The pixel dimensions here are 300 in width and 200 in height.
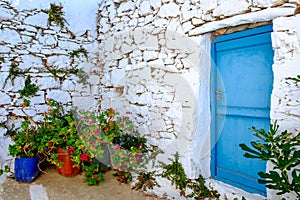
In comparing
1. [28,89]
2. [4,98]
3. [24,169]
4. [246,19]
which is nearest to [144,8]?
[246,19]

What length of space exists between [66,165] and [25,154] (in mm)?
506

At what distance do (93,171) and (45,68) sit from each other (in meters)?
1.65

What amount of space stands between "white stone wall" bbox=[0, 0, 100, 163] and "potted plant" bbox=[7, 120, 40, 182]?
0.42 m

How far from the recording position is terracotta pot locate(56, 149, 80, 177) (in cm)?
321

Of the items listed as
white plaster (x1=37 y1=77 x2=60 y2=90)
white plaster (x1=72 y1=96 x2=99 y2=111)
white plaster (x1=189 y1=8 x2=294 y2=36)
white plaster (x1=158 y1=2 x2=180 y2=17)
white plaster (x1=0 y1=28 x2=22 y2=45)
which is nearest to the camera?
white plaster (x1=189 y1=8 x2=294 y2=36)

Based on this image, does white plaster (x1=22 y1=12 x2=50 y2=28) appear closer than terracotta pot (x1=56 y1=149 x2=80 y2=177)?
No

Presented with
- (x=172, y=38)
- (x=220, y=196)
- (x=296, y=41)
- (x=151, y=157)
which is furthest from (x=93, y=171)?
(x=296, y=41)

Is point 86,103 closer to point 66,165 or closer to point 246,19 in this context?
point 66,165

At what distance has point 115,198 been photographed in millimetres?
2926

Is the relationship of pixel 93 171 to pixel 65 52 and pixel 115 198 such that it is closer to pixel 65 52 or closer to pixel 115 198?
pixel 115 198

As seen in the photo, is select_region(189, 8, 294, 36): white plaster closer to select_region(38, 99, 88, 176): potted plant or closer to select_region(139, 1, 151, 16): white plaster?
select_region(139, 1, 151, 16): white plaster

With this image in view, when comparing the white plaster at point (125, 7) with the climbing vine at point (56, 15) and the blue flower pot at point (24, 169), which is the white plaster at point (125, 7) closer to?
the climbing vine at point (56, 15)

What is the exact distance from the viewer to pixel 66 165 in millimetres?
3273

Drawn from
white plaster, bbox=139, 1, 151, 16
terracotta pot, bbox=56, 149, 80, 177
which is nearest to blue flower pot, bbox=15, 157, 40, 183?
terracotta pot, bbox=56, 149, 80, 177
